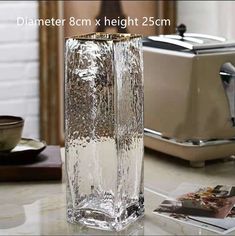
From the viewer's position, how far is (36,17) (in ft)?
6.77

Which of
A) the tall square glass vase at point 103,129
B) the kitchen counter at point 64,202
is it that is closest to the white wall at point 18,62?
the kitchen counter at point 64,202

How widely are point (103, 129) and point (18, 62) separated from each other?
3.86 feet

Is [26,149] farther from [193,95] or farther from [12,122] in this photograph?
[193,95]

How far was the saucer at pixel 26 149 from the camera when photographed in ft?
3.84

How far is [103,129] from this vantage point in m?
0.93

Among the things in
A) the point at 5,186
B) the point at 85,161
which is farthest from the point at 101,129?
the point at 5,186

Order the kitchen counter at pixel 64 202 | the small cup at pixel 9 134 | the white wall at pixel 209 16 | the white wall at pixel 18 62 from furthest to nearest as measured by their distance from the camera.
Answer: the white wall at pixel 18 62
the white wall at pixel 209 16
the small cup at pixel 9 134
the kitchen counter at pixel 64 202

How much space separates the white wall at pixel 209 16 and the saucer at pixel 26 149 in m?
0.80

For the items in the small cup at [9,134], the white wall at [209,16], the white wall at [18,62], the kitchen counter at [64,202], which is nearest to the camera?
the kitchen counter at [64,202]

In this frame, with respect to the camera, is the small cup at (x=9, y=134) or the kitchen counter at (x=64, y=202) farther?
the small cup at (x=9, y=134)

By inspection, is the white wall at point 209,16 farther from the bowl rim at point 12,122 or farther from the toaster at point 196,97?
the bowl rim at point 12,122

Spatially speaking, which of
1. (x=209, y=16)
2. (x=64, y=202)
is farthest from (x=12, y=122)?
(x=209, y=16)

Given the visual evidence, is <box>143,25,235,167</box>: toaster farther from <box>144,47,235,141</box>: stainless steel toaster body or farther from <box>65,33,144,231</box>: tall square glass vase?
<box>65,33,144,231</box>: tall square glass vase

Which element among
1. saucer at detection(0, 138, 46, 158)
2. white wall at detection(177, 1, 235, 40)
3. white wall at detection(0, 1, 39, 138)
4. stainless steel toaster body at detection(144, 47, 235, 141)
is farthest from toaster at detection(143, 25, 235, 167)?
white wall at detection(0, 1, 39, 138)
